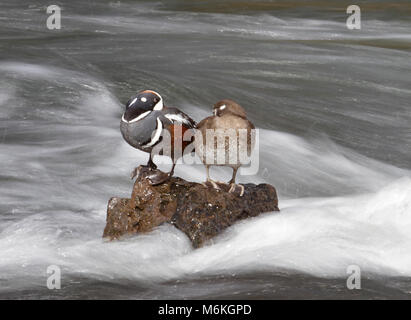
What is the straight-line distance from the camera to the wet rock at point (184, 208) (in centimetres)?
435

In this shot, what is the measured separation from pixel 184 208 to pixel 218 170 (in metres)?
1.92

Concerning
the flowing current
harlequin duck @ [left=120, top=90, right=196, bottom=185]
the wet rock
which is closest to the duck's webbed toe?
the wet rock

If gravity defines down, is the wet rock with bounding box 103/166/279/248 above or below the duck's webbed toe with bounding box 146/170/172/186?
below

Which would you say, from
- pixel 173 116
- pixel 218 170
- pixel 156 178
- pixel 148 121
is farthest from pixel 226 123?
pixel 218 170

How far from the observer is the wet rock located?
4.35 m

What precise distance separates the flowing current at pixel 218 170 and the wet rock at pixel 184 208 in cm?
7

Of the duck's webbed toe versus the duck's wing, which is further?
the duck's webbed toe

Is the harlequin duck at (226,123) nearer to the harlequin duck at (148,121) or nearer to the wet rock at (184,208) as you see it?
the harlequin duck at (148,121)

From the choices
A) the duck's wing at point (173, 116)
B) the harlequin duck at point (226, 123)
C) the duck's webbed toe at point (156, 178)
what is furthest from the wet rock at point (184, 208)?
the duck's wing at point (173, 116)

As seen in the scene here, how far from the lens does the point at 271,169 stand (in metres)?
6.79

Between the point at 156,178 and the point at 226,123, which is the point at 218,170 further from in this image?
the point at 226,123

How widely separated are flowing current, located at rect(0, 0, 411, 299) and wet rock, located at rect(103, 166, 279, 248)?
70 mm

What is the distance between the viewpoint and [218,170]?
6281mm

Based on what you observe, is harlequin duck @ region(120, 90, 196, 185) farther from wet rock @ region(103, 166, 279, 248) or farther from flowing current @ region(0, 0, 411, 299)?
flowing current @ region(0, 0, 411, 299)
